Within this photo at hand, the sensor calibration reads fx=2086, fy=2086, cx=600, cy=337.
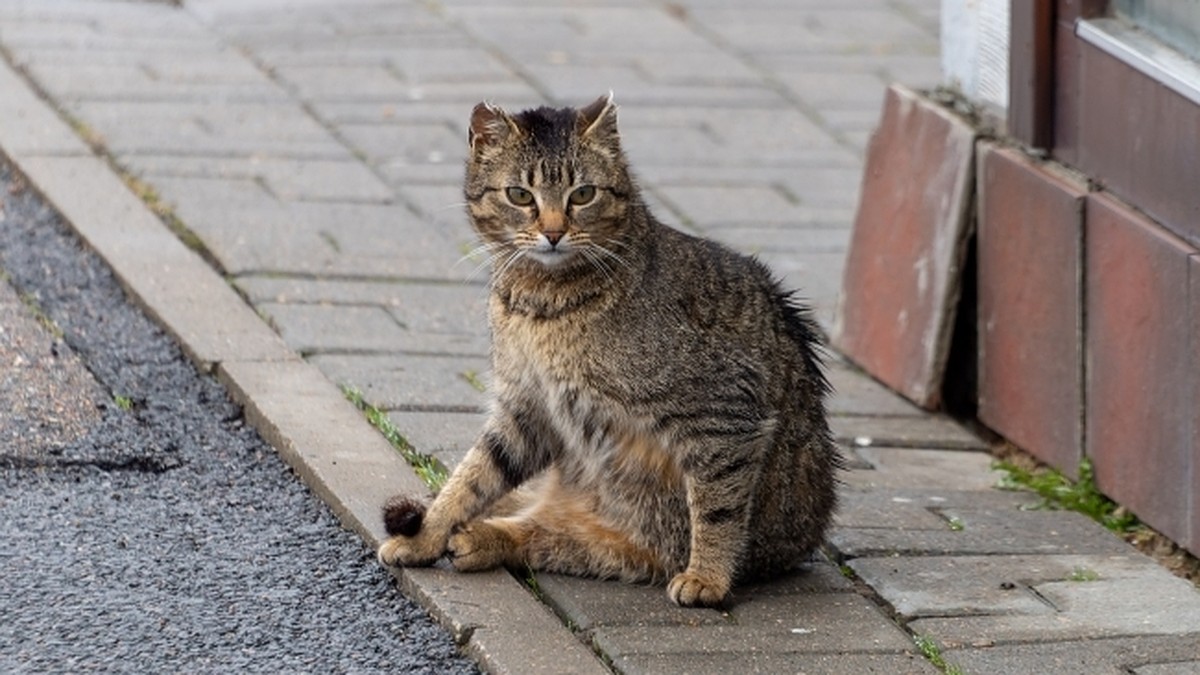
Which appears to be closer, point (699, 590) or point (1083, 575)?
point (699, 590)

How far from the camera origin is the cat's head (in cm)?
423

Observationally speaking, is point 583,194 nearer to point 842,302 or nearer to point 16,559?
point 16,559

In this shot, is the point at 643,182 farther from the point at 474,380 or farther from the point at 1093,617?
the point at 1093,617

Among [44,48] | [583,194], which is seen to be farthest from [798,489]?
[44,48]

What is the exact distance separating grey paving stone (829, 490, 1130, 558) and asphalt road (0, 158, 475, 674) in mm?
1132

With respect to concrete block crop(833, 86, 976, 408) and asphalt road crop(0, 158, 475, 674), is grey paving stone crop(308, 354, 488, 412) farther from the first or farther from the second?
concrete block crop(833, 86, 976, 408)

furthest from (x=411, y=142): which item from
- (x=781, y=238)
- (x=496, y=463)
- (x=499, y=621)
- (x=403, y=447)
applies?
(x=499, y=621)

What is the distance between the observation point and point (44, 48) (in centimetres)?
803

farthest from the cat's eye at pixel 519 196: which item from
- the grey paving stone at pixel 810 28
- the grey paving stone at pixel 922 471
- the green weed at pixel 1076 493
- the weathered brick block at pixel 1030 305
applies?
the grey paving stone at pixel 810 28

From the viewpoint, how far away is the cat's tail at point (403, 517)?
13.7 feet

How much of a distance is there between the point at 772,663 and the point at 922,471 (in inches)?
59.3

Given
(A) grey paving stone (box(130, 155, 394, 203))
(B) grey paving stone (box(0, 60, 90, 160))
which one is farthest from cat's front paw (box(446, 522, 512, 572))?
(B) grey paving stone (box(0, 60, 90, 160))

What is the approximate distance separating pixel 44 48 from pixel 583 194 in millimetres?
4395

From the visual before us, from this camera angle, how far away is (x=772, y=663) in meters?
3.91
